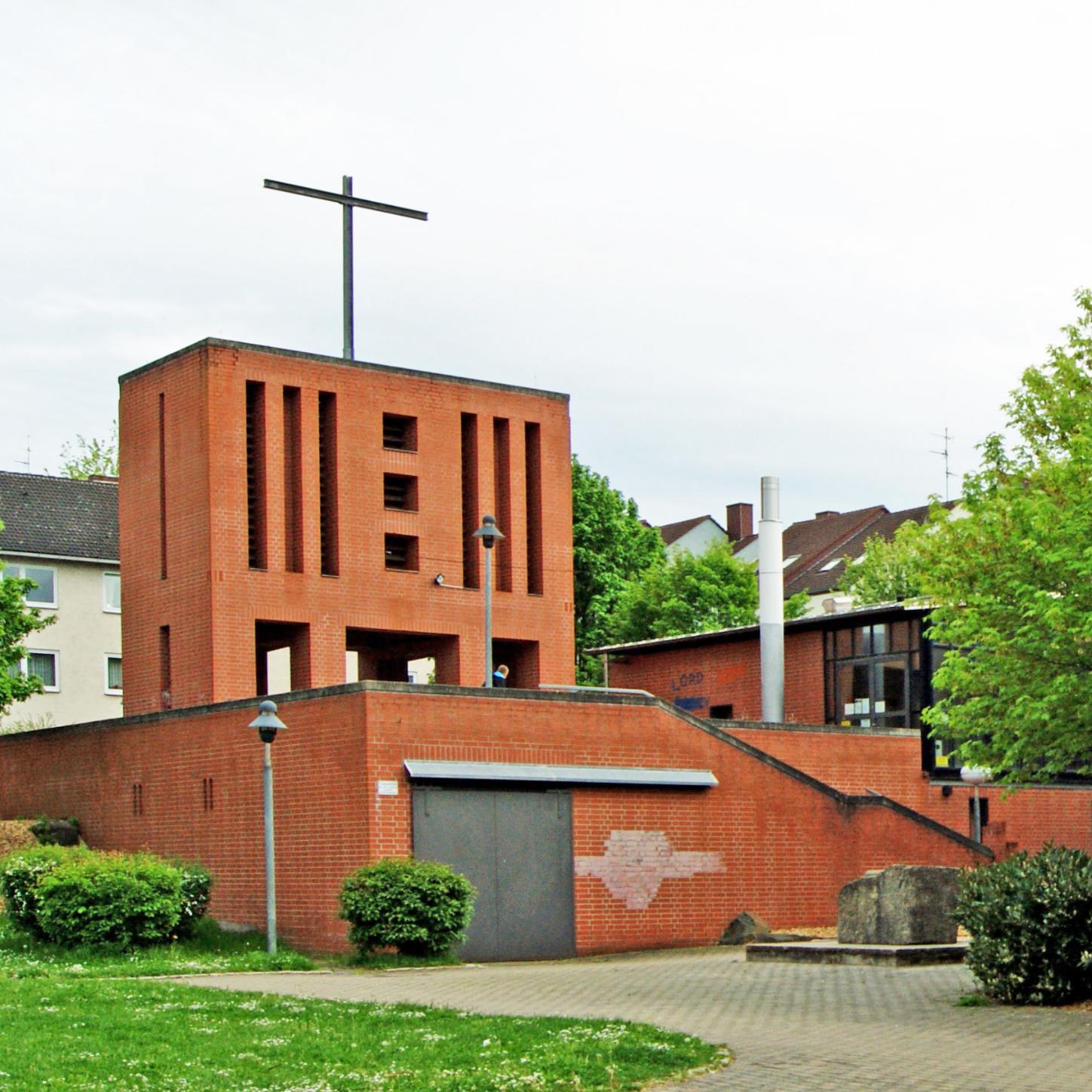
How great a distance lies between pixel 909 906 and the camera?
2311cm

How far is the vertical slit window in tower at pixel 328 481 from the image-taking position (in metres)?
34.8

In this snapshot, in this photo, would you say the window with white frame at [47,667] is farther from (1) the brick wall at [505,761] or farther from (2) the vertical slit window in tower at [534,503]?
(1) the brick wall at [505,761]

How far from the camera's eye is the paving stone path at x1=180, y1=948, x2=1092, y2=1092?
12781 mm

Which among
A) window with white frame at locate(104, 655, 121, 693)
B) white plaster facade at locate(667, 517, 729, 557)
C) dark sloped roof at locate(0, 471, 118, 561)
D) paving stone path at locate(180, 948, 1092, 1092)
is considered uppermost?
white plaster facade at locate(667, 517, 729, 557)

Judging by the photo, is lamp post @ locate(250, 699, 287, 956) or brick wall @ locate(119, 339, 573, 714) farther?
brick wall @ locate(119, 339, 573, 714)

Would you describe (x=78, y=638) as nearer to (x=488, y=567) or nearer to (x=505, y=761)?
(x=488, y=567)

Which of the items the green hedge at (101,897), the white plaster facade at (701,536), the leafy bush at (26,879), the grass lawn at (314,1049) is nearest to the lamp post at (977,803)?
the green hedge at (101,897)

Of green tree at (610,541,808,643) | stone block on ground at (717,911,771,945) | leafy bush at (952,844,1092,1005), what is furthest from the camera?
green tree at (610,541,808,643)

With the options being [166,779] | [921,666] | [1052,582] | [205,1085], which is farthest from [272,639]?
[205,1085]

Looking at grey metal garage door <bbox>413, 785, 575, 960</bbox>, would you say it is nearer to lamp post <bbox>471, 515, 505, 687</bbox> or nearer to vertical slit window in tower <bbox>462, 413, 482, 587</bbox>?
lamp post <bbox>471, 515, 505, 687</bbox>

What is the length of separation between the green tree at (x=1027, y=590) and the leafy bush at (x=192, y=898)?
10.1 m

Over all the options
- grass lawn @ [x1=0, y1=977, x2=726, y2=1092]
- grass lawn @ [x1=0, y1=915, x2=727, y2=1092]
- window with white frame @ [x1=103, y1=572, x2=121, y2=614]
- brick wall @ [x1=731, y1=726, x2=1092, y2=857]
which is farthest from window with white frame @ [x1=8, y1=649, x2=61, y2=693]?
grass lawn @ [x1=0, y1=977, x2=726, y2=1092]

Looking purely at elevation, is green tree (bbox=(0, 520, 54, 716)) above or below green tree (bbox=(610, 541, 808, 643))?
below

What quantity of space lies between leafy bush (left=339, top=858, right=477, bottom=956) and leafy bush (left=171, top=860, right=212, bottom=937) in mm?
2302
